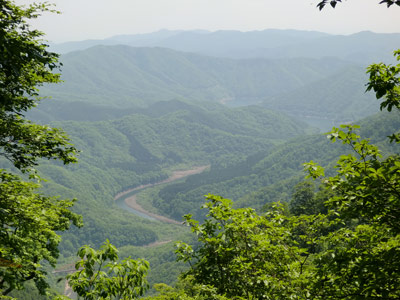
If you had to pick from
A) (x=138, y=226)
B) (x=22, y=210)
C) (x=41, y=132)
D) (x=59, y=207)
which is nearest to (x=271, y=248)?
(x=22, y=210)

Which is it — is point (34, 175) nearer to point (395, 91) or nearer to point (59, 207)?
point (59, 207)

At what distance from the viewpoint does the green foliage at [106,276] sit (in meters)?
6.78

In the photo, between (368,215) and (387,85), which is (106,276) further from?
(387,85)

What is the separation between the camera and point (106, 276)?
7.07 metres

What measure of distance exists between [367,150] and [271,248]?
3.65 metres

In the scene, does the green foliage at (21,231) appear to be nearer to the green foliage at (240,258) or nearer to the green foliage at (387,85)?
the green foliage at (240,258)

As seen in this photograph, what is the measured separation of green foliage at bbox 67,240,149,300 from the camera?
6777mm

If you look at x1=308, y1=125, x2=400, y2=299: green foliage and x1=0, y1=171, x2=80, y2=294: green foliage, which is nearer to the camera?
x1=308, y1=125, x2=400, y2=299: green foliage

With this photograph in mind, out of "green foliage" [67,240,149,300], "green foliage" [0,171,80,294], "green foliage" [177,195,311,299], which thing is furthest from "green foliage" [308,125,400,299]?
"green foliage" [0,171,80,294]

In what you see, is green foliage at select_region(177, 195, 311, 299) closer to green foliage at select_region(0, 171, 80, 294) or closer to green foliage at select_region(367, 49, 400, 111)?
green foliage at select_region(367, 49, 400, 111)

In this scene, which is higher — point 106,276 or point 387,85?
point 387,85

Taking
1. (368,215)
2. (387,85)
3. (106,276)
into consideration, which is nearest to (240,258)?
(368,215)

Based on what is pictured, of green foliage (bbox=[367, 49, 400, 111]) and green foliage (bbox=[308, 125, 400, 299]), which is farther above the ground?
green foliage (bbox=[367, 49, 400, 111])

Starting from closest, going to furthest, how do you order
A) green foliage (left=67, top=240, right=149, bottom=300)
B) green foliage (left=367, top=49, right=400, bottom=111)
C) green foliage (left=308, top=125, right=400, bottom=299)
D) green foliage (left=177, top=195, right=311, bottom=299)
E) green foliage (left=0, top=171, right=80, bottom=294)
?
green foliage (left=308, top=125, right=400, bottom=299)
green foliage (left=67, top=240, right=149, bottom=300)
green foliage (left=367, top=49, right=400, bottom=111)
green foliage (left=177, top=195, right=311, bottom=299)
green foliage (left=0, top=171, right=80, bottom=294)
